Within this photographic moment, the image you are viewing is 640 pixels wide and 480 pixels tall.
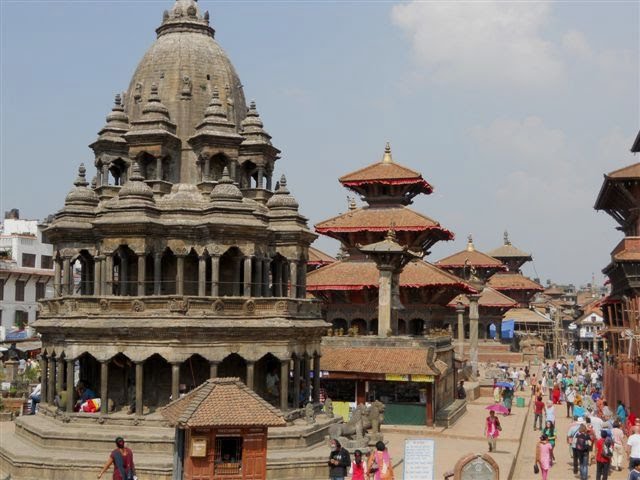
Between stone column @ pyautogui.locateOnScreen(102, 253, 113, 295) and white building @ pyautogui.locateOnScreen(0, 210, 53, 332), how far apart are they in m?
33.5

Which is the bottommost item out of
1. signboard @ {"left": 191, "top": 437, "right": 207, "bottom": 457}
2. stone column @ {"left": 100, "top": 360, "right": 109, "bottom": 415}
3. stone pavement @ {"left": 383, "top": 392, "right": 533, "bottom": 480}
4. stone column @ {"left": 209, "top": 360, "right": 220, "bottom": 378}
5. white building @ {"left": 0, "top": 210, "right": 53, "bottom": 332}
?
stone pavement @ {"left": 383, "top": 392, "right": 533, "bottom": 480}

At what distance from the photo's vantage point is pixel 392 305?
125 ft

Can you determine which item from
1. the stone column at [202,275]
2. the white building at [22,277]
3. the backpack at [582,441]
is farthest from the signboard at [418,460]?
the white building at [22,277]

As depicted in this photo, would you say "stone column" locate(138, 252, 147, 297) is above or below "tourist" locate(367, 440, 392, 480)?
above

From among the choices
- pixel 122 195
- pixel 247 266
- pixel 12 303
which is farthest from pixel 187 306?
pixel 12 303

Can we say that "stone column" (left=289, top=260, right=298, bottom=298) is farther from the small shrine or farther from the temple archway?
the small shrine

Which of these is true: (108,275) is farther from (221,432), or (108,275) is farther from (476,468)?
(476,468)

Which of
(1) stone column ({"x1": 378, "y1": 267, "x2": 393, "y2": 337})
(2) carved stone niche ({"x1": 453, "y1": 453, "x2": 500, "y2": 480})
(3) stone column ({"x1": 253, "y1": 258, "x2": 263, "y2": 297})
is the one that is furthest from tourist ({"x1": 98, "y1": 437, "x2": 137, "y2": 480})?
(1) stone column ({"x1": 378, "y1": 267, "x2": 393, "y2": 337})

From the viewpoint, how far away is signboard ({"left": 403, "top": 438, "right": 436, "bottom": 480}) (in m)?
19.1

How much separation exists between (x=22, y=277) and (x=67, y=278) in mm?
34359

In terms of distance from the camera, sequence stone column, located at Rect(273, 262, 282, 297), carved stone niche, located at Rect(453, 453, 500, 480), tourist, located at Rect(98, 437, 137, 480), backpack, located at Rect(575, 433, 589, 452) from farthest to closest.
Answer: stone column, located at Rect(273, 262, 282, 297) < backpack, located at Rect(575, 433, 589, 452) < carved stone niche, located at Rect(453, 453, 500, 480) < tourist, located at Rect(98, 437, 137, 480)

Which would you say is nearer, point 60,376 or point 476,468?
point 476,468

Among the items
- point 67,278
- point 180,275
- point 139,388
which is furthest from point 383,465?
point 67,278

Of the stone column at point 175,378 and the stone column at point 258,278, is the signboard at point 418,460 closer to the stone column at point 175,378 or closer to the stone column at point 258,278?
the stone column at point 175,378
